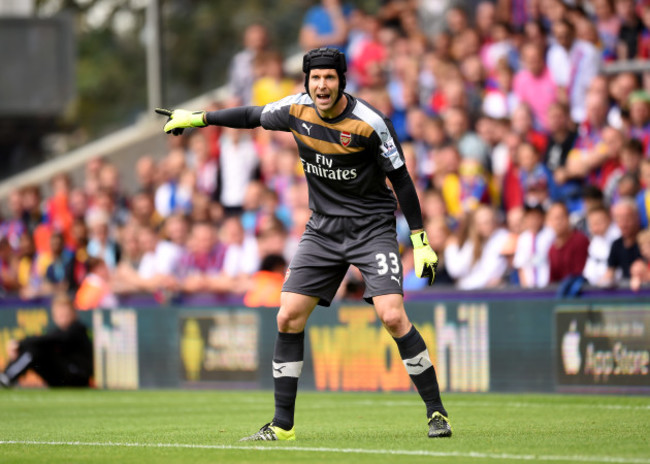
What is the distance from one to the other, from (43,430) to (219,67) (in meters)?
17.4

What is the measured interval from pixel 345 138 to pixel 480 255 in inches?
227

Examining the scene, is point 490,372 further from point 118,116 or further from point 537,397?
point 118,116

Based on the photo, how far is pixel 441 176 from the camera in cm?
1480

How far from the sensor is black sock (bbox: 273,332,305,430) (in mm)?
8094

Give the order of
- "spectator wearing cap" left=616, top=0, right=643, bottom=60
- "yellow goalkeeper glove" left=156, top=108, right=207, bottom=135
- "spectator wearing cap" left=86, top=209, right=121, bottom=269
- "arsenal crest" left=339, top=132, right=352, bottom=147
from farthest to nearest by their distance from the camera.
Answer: "spectator wearing cap" left=86, top=209, right=121, bottom=269 < "spectator wearing cap" left=616, top=0, right=643, bottom=60 < "yellow goalkeeper glove" left=156, top=108, right=207, bottom=135 < "arsenal crest" left=339, top=132, right=352, bottom=147

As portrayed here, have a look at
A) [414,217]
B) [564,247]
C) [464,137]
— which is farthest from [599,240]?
[414,217]

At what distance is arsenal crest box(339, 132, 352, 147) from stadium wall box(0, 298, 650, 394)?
4.87 meters

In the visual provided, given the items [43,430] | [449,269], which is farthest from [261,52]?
[43,430]

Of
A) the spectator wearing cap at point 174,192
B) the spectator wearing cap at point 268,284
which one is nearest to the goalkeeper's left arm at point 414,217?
the spectator wearing cap at point 268,284

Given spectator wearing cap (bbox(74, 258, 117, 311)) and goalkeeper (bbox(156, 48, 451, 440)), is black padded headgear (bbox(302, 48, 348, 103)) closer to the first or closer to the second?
goalkeeper (bbox(156, 48, 451, 440))

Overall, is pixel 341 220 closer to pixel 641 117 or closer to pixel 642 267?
pixel 642 267

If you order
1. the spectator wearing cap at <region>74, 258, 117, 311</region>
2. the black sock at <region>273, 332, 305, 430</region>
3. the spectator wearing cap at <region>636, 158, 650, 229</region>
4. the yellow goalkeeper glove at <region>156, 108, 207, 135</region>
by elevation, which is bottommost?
the black sock at <region>273, 332, 305, 430</region>

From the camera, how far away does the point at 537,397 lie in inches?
478

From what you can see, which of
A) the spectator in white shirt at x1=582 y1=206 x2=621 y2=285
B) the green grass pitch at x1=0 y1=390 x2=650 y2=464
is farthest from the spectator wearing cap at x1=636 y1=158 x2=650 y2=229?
the green grass pitch at x1=0 y1=390 x2=650 y2=464
